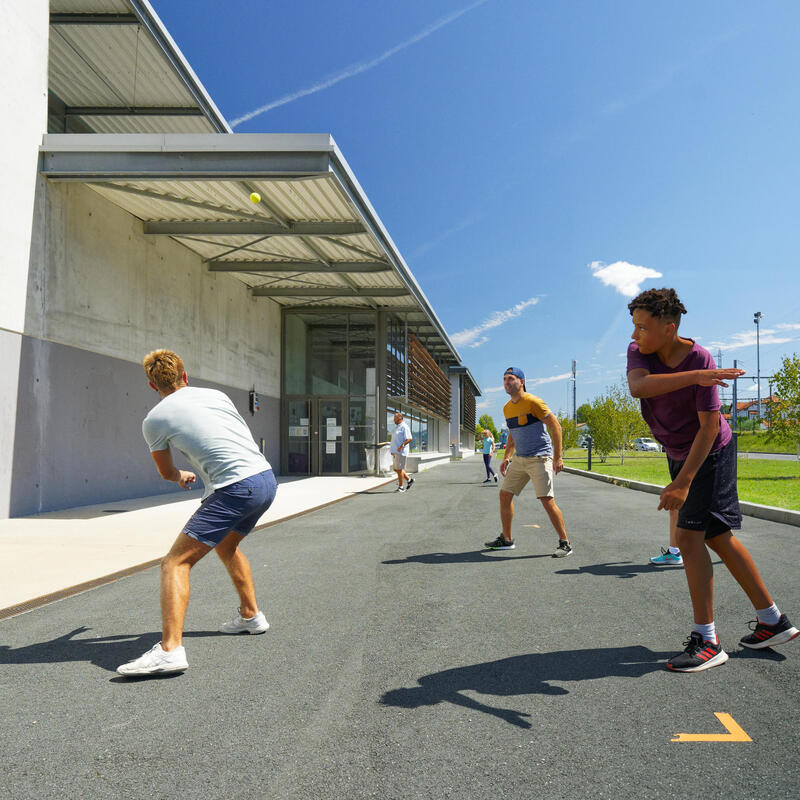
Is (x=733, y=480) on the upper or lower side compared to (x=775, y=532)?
upper

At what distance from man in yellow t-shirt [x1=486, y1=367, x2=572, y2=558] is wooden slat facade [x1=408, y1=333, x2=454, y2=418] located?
21.8m

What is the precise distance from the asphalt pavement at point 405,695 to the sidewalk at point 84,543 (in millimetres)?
372

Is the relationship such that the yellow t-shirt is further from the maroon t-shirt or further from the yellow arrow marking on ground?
the yellow arrow marking on ground

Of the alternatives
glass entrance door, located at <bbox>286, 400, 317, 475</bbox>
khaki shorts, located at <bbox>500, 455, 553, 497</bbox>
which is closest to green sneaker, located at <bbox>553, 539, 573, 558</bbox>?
khaki shorts, located at <bbox>500, 455, 553, 497</bbox>

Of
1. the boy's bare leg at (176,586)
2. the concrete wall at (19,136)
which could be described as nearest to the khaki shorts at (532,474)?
the boy's bare leg at (176,586)

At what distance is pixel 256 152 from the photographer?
10.7 metres

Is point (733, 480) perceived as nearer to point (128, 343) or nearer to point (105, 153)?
point (105, 153)

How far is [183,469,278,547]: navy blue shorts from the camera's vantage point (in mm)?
3502

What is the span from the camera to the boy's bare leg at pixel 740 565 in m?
3.57

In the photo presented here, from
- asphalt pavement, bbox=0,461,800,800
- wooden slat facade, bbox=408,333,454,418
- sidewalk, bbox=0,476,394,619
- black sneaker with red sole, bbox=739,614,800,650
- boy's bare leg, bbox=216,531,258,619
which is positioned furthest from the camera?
wooden slat facade, bbox=408,333,454,418

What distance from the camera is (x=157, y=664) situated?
3.36 metres

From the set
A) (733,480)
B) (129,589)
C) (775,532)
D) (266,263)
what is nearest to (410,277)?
(266,263)

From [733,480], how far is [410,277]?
15.7 meters

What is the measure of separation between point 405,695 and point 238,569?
1.34 m
